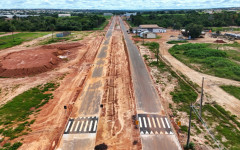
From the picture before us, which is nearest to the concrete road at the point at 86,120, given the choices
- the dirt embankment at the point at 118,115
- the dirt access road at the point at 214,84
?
the dirt embankment at the point at 118,115

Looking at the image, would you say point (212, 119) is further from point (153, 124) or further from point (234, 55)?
point (234, 55)

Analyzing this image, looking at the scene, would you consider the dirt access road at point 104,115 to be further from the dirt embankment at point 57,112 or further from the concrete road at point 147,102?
the dirt embankment at point 57,112

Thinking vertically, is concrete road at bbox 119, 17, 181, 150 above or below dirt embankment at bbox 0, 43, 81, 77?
below

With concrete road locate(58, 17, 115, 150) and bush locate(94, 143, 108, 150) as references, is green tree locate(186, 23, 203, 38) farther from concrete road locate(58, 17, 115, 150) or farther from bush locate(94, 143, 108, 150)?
bush locate(94, 143, 108, 150)


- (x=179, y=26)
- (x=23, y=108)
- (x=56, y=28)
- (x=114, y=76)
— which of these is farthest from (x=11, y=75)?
(x=179, y=26)

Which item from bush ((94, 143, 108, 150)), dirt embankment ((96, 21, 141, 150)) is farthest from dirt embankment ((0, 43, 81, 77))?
bush ((94, 143, 108, 150))

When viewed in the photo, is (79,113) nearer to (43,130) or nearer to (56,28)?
(43,130)
